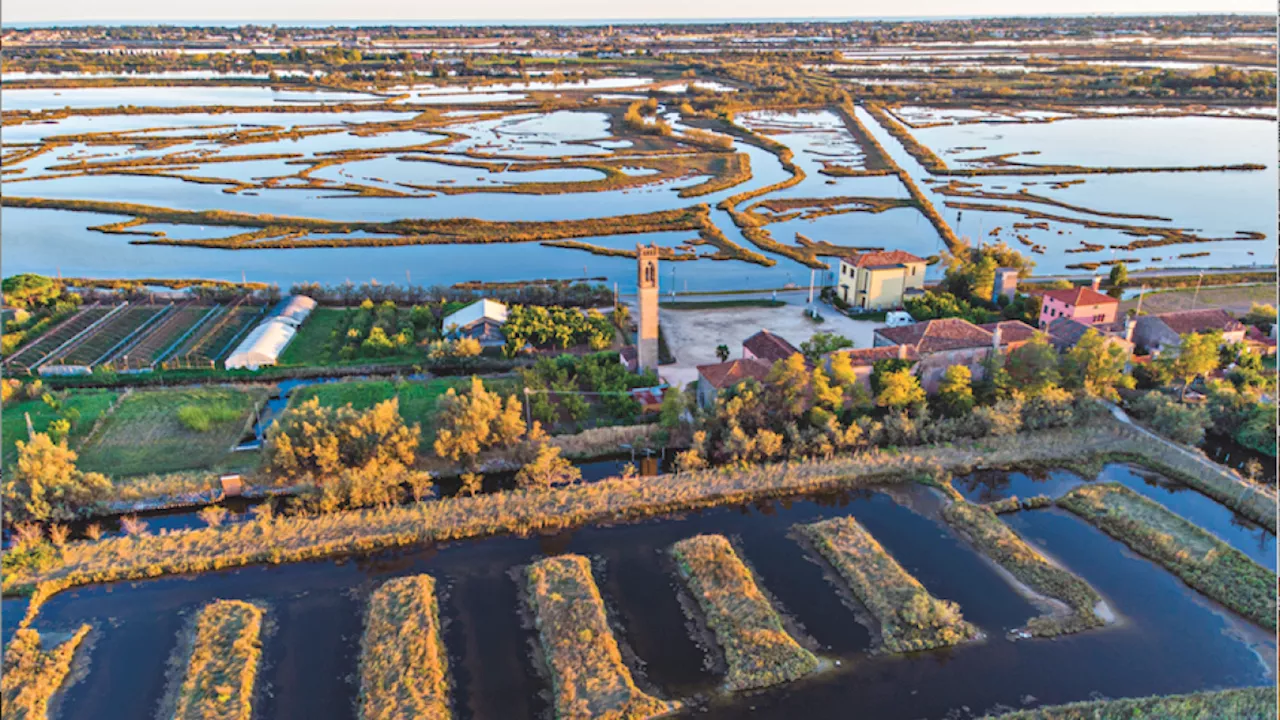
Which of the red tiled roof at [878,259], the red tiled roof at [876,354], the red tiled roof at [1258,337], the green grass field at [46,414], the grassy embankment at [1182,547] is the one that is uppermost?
the red tiled roof at [878,259]

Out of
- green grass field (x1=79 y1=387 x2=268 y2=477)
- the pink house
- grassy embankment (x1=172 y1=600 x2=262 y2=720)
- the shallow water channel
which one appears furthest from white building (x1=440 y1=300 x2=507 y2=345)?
the pink house

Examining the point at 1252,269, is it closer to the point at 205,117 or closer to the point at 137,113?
the point at 205,117

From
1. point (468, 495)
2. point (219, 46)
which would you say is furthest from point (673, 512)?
point (219, 46)

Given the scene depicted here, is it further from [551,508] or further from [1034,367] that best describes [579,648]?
[1034,367]

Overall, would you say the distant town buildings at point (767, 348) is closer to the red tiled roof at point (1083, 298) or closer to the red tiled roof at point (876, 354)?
the red tiled roof at point (876, 354)

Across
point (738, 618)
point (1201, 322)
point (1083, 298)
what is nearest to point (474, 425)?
point (738, 618)

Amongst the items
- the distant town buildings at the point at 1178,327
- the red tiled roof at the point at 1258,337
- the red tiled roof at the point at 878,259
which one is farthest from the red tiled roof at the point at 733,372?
the red tiled roof at the point at 1258,337
